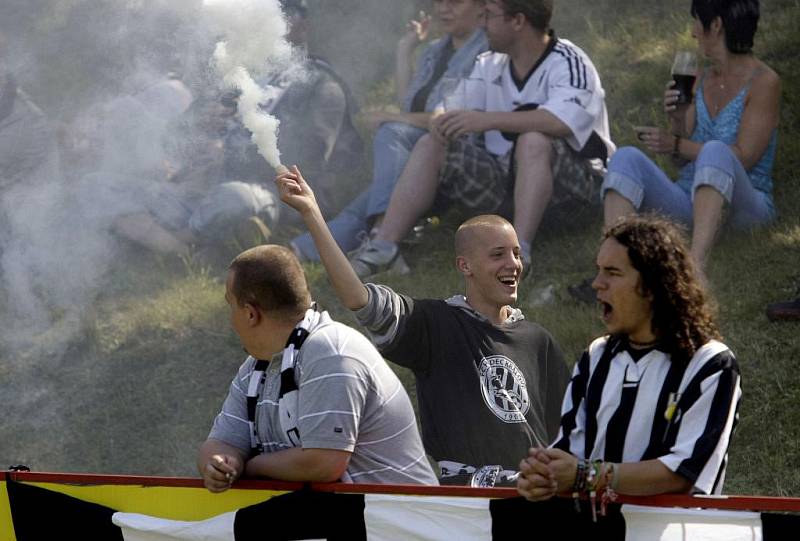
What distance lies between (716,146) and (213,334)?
2952mm

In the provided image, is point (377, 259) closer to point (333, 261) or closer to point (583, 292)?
point (583, 292)

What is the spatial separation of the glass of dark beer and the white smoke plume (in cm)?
197

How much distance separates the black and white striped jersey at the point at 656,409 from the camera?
2.98 meters

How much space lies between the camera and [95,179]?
25.4 feet

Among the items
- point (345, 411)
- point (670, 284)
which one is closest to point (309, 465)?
point (345, 411)

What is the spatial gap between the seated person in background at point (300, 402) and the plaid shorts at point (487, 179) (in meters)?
3.06

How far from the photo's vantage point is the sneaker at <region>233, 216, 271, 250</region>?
742 centimetres

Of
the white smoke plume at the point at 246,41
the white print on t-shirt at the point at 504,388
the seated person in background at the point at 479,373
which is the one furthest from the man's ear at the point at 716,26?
Result: the white print on t-shirt at the point at 504,388

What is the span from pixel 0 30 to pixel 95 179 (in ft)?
3.74

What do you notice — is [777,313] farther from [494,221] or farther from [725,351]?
[725,351]

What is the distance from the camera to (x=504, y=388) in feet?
13.8

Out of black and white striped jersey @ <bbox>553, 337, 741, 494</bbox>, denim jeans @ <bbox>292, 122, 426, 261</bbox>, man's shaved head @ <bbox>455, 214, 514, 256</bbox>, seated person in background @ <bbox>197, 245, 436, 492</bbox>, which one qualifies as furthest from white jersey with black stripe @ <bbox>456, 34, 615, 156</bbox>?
black and white striped jersey @ <bbox>553, 337, 741, 494</bbox>

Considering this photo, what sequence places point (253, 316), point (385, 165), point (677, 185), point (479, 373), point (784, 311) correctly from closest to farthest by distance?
point (253, 316) < point (479, 373) < point (784, 311) < point (677, 185) < point (385, 165)

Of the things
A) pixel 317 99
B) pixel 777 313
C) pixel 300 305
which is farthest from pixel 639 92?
pixel 300 305
